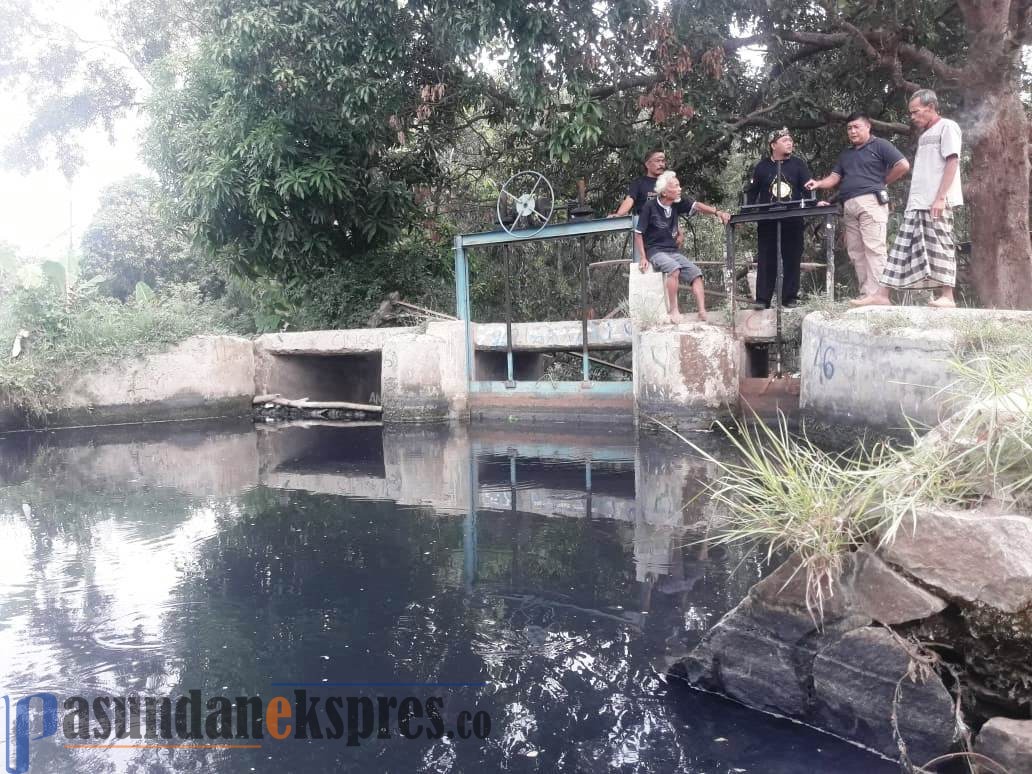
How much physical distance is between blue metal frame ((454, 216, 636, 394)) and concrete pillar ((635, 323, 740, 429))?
1116mm

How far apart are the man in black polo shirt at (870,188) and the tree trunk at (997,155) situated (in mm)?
1913

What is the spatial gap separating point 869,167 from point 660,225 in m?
2.10

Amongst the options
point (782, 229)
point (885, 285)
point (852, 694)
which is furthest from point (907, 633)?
point (782, 229)

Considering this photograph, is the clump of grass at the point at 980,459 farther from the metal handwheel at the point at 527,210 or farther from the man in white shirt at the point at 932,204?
the metal handwheel at the point at 527,210

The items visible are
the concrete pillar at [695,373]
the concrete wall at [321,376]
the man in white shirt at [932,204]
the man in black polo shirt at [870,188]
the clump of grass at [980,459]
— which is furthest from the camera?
the concrete wall at [321,376]

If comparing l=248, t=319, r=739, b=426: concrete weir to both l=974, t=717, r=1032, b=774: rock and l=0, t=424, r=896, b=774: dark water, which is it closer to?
l=0, t=424, r=896, b=774: dark water

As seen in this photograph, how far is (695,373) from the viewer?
343 inches

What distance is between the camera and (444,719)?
3143 mm

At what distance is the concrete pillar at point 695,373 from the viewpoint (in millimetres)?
8688

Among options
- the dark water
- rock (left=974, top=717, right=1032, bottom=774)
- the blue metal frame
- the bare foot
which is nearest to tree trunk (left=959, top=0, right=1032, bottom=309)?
the bare foot

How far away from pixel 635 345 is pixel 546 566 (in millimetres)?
4910

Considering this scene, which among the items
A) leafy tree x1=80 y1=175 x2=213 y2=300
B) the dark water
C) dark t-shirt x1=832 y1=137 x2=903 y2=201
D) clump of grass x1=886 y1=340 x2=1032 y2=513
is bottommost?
the dark water

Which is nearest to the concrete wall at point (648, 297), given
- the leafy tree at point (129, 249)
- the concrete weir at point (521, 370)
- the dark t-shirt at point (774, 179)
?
the concrete weir at point (521, 370)

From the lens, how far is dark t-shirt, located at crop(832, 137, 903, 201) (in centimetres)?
734
